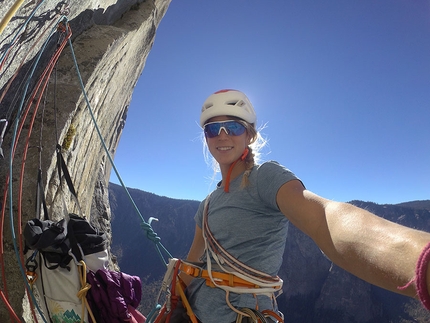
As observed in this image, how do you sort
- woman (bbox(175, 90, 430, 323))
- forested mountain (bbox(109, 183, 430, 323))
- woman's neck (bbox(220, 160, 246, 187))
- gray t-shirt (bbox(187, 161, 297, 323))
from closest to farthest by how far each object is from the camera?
woman (bbox(175, 90, 430, 323)), gray t-shirt (bbox(187, 161, 297, 323)), woman's neck (bbox(220, 160, 246, 187)), forested mountain (bbox(109, 183, 430, 323))

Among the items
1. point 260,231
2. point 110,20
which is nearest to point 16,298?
point 260,231

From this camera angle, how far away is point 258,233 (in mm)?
2137

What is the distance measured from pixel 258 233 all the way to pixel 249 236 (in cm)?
7

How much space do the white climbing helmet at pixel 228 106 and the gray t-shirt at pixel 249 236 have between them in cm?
70

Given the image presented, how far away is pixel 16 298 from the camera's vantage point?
306 cm

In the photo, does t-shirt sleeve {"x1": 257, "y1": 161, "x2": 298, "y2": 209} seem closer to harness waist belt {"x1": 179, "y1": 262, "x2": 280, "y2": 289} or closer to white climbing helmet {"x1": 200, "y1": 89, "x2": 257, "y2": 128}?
harness waist belt {"x1": 179, "y1": 262, "x2": 280, "y2": 289}

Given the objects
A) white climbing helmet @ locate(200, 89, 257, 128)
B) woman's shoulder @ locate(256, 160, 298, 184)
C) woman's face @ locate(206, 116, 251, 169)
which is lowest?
woman's shoulder @ locate(256, 160, 298, 184)

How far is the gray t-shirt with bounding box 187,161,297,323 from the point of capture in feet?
6.87

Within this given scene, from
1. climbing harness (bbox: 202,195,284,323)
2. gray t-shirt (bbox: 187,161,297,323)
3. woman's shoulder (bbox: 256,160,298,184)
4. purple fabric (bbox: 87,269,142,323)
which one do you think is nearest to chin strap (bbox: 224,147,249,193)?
gray t-shirt (bbox: 187,161,297,323)

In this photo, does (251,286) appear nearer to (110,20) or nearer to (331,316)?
(110,20)

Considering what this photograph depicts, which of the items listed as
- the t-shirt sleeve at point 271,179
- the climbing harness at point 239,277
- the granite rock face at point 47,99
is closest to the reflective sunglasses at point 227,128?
the t-shirt sleeve at point 271,179

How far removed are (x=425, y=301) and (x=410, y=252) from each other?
0.48ft

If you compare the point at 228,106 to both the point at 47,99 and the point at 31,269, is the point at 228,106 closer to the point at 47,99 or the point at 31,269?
the point at 31,269

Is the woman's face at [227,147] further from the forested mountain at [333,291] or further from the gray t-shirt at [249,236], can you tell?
the forested mountain at [333,291]
